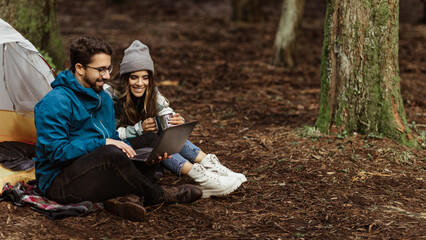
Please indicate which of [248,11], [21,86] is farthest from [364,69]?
[248,11]

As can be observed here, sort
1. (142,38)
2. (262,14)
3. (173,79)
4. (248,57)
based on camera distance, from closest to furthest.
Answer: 1. (173,79)
2. (248,57)
3. (142,38)
4. (262,14)

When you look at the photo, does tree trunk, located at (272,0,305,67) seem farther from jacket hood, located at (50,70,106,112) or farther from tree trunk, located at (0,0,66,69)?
jacket hood, located at (50,70,106,112)

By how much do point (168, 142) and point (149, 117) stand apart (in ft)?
2.79

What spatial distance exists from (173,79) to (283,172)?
460 centimetres

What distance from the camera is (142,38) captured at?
13.2 meters

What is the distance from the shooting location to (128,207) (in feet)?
12.3

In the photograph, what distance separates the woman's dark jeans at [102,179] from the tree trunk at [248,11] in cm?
1359

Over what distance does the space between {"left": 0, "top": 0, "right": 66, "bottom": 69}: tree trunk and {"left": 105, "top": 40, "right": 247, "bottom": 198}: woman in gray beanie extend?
3.31 m

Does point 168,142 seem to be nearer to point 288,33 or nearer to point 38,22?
point 38,22

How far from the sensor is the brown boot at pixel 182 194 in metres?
4.09

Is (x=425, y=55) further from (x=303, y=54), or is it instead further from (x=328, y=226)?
(x=328, y=226)

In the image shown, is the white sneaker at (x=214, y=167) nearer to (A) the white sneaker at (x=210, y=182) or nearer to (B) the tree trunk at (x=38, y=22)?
(A) the white sneaker at (x=210, y=182)

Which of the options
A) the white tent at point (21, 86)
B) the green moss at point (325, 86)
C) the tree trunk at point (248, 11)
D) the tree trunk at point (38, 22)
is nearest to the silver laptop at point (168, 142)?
the white tent at point (21, 86)

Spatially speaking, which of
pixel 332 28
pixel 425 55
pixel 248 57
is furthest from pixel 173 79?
pixel 425 55
